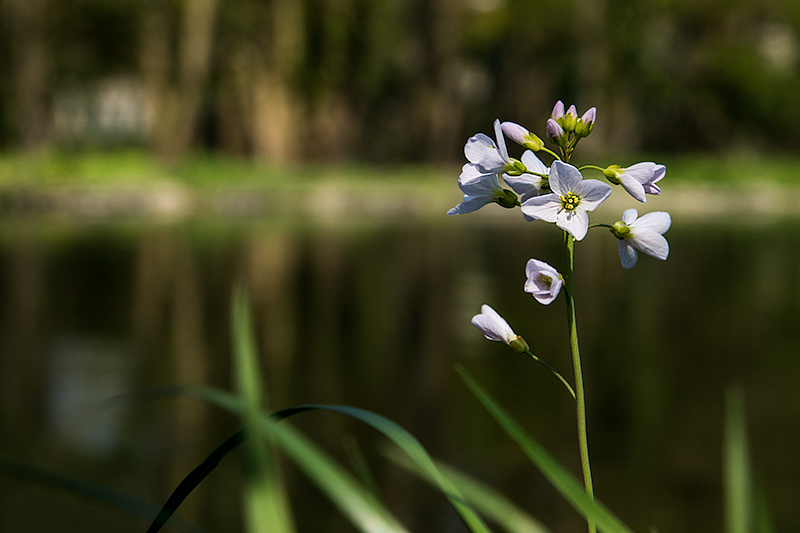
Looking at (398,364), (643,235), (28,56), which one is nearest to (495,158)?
(643,235)

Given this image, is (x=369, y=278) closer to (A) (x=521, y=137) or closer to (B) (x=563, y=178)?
(A) (x=521, y=137)

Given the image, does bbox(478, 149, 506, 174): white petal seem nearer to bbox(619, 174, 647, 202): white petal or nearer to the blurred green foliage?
bbox(619, 174, 647, 202): white petal

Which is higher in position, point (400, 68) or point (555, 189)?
point (400, 68)

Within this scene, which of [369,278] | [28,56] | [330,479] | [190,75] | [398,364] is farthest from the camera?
[28,56]

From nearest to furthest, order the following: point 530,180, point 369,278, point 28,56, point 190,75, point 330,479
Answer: point 330,479 < point 530,180 < point 369,278 < point 190,75 < point 28,56

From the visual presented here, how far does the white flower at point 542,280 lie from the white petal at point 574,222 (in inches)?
2.1

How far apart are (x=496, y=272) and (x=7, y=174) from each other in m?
10.9

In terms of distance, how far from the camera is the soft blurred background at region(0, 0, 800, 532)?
4.31m

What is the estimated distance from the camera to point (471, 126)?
38281mm

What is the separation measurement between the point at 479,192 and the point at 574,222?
14cm

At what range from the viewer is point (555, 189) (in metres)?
1.31

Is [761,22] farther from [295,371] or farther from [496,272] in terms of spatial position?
[295,371]

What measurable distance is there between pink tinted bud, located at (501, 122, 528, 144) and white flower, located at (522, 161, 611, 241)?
135mm

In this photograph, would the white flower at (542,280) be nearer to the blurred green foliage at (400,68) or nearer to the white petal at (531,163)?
the white petal at (531,163)
